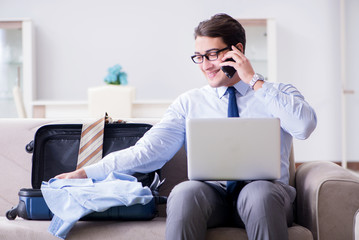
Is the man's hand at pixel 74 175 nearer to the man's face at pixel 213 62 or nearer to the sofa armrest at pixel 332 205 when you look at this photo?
the man's face at pixel 213 62

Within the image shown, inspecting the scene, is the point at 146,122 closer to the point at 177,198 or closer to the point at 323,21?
the point at 177,198

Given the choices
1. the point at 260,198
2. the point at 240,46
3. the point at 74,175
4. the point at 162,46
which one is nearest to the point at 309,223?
the point at 260,198

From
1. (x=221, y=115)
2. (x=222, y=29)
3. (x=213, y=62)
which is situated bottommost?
(x=221, y=115)

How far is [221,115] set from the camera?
1.99 metres

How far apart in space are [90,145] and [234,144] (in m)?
0.70

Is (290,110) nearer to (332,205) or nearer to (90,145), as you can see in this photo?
(332,205)

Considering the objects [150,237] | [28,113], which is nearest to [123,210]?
[150,237]

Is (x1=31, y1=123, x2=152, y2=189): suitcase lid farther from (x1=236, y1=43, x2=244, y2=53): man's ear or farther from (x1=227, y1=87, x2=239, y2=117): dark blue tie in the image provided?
(x1=236, y1=43, x2=244, y2=53): man's ear

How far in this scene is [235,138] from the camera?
62.3 inches

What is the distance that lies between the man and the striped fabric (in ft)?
0.34

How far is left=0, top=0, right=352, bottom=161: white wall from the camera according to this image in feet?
20.3

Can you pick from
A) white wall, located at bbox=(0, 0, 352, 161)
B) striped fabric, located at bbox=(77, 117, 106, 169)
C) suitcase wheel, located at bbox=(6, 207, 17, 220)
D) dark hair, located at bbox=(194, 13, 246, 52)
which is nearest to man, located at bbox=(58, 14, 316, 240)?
dark hair, located at bbox=(194, 13, 246, 52)

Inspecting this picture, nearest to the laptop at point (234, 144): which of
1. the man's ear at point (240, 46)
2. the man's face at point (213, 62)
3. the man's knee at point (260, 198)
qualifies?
the man's knee at point (260, 198)

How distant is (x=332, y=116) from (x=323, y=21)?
117cm
